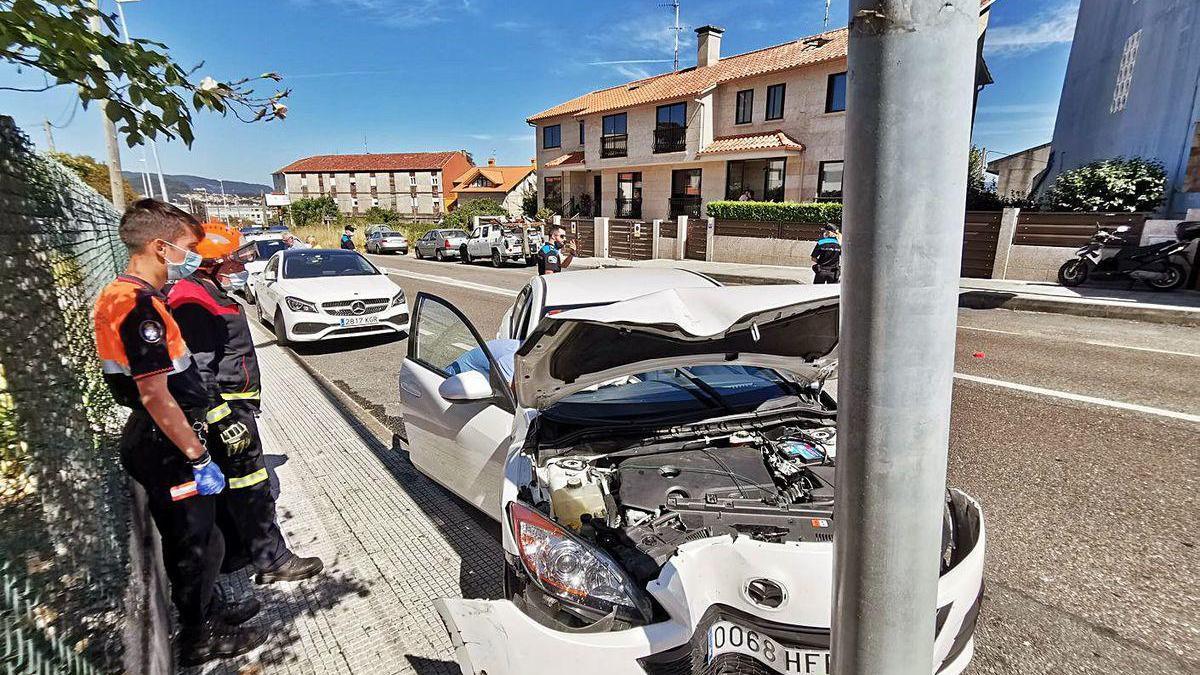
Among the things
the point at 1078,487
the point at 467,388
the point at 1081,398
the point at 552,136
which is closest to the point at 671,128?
the point at 552,136

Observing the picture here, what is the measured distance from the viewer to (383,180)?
82.2m

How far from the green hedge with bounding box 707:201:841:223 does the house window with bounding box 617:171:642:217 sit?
24.8 feet

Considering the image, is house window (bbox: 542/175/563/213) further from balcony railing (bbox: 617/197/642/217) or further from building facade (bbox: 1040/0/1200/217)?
building facade (bbox: 1040/0/1200/217)

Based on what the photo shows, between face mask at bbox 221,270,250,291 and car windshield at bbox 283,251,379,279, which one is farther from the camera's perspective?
car windshield at bbox 283,251,379,279

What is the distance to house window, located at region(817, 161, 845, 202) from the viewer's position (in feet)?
72.6

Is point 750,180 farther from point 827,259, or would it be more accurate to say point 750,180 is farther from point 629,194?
point 827,259

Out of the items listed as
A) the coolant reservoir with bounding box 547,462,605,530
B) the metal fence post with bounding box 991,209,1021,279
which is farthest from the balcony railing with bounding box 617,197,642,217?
the coolant reservoir with bounding box 547,462,605,530

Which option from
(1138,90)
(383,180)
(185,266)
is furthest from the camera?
(383,180)

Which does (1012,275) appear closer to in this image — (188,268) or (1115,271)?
(1115,271)

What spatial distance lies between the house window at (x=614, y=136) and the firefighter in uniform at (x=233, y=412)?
28.6m

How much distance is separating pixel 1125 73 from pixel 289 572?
23507mm

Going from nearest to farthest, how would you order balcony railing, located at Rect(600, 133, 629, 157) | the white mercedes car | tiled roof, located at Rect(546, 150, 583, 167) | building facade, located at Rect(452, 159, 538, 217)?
the white mercedes car < balcony railing, located at Rect(600, 133, 629, 157) < tiled roof, located at Rect(546, 150, 583, 167) < building facade, located at Rect(452, 159, 538, 217)

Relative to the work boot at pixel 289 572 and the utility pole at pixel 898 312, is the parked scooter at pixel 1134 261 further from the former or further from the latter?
the work boot at pixel 289 572

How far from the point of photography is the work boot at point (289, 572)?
299 cm
